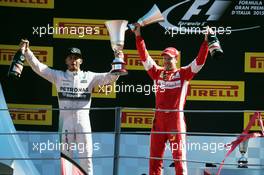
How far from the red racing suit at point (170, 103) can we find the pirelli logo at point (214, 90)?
2.59 feet

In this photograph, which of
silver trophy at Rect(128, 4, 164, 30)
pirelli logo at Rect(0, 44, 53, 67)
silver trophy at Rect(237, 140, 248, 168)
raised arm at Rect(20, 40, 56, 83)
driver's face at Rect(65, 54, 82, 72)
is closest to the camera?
raised arm at Rect(20, 40, 56, 83)

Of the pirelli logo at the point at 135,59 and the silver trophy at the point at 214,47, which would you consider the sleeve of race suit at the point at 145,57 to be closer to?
the silver trophy at the point at 214,47

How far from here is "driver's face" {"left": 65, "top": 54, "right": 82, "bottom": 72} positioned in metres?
6.93

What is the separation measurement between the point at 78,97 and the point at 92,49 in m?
0.89

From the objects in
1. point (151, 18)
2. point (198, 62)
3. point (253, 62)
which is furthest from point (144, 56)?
point (253, 62)

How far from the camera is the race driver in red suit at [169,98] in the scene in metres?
6.69

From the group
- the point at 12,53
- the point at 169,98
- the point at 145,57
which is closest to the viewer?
the point at 169,98

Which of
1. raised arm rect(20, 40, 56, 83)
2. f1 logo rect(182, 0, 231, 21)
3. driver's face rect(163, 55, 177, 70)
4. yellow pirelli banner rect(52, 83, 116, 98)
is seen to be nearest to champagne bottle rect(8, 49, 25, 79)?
raised arm rect(20, 40, 56, 83)

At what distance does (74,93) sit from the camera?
6.89m

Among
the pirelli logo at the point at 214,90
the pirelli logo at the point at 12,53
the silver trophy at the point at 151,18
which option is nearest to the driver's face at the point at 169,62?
the silver trophy at the point at 151,18

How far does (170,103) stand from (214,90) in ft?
3.26

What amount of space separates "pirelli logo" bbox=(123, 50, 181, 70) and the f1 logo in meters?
0.43

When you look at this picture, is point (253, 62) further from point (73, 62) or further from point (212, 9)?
point (73, 62)

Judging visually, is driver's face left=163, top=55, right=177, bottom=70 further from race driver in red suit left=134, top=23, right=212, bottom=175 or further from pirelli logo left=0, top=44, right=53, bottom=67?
pirelli logo left=0, top=44, right=53, bottom=67
